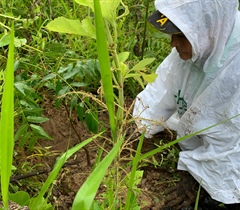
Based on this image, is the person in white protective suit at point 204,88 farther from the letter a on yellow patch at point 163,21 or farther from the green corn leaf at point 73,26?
the green corn leaf at point 73,26

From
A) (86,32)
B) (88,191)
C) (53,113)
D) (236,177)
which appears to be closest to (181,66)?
(236,177)

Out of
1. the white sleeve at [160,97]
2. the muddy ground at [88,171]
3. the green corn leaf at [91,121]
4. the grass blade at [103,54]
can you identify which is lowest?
the muddy ground at [88,171]

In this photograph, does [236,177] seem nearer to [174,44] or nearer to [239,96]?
[239,96]

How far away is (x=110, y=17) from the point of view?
2.89 feet

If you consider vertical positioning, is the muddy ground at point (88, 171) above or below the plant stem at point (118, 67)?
below

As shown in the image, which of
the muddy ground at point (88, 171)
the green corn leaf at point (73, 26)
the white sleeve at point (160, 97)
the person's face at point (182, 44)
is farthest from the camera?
the white sleeve at point (160, 97)

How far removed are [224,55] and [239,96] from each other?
0.16 m

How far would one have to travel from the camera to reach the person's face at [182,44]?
153 centimetres

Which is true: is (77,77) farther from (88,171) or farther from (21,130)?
(21,130)

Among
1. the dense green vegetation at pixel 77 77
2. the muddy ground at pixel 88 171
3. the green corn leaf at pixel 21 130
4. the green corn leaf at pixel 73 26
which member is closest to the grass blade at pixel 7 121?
the dense green vegetation at pixel 77 77

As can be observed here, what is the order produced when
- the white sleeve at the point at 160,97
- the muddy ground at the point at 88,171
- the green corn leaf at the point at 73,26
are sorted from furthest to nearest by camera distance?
the white sleeve at the point at 160,97 → the muddy ground at the point at 88,171 → the green corn leaf at the point at 73,26

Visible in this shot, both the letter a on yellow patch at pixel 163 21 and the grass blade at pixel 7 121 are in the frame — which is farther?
the letter a on yellow patch at pixel 163 21

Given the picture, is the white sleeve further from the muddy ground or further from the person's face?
the person's face

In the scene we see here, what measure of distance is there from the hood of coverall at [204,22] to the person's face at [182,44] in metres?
0.03
